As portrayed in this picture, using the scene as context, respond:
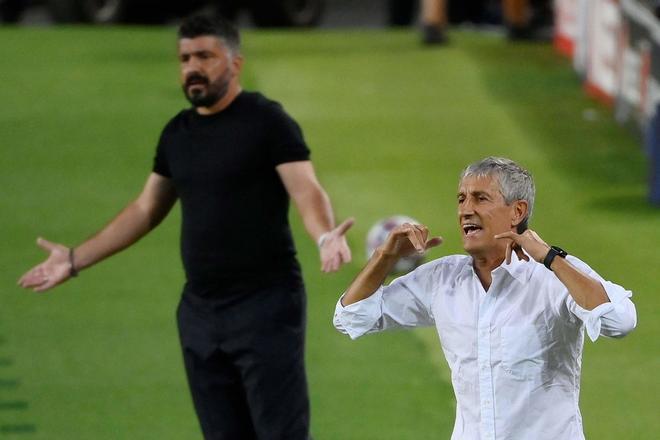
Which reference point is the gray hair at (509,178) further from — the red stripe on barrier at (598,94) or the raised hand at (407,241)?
the red stripe on barrier at (598,94)

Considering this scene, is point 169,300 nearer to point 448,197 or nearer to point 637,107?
point 448,197

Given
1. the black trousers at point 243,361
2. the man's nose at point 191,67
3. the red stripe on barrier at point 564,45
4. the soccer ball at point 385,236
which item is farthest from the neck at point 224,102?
the red stripe on barrier at point 564,45

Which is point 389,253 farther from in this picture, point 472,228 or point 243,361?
point 243,361

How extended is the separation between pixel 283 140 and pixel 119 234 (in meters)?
0.96

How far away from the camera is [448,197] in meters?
15.5

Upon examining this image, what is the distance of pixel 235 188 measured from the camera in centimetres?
731

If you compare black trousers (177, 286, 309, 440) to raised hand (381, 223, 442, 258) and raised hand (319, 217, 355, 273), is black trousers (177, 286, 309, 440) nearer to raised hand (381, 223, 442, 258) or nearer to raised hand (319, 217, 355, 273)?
raised hand (319, 217, 355, 273)

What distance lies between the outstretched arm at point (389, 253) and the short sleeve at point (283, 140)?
1.66 m

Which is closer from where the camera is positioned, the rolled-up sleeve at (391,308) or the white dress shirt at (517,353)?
the white dress shirt at (517,353)

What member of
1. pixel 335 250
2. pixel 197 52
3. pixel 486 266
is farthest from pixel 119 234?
pixel 486 266

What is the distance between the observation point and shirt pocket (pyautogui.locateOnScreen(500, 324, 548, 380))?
5.47 meters

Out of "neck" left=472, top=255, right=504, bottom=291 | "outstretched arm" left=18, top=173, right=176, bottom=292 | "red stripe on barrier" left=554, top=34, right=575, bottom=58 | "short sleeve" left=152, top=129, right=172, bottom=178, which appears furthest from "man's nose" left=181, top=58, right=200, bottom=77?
"red stripe on barrier" left=554, top=34, right=575, bottom=58

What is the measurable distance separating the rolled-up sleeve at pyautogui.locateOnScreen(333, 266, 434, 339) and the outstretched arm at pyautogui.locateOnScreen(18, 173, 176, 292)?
209 centimetres

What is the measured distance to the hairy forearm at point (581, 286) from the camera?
17.3 ft
